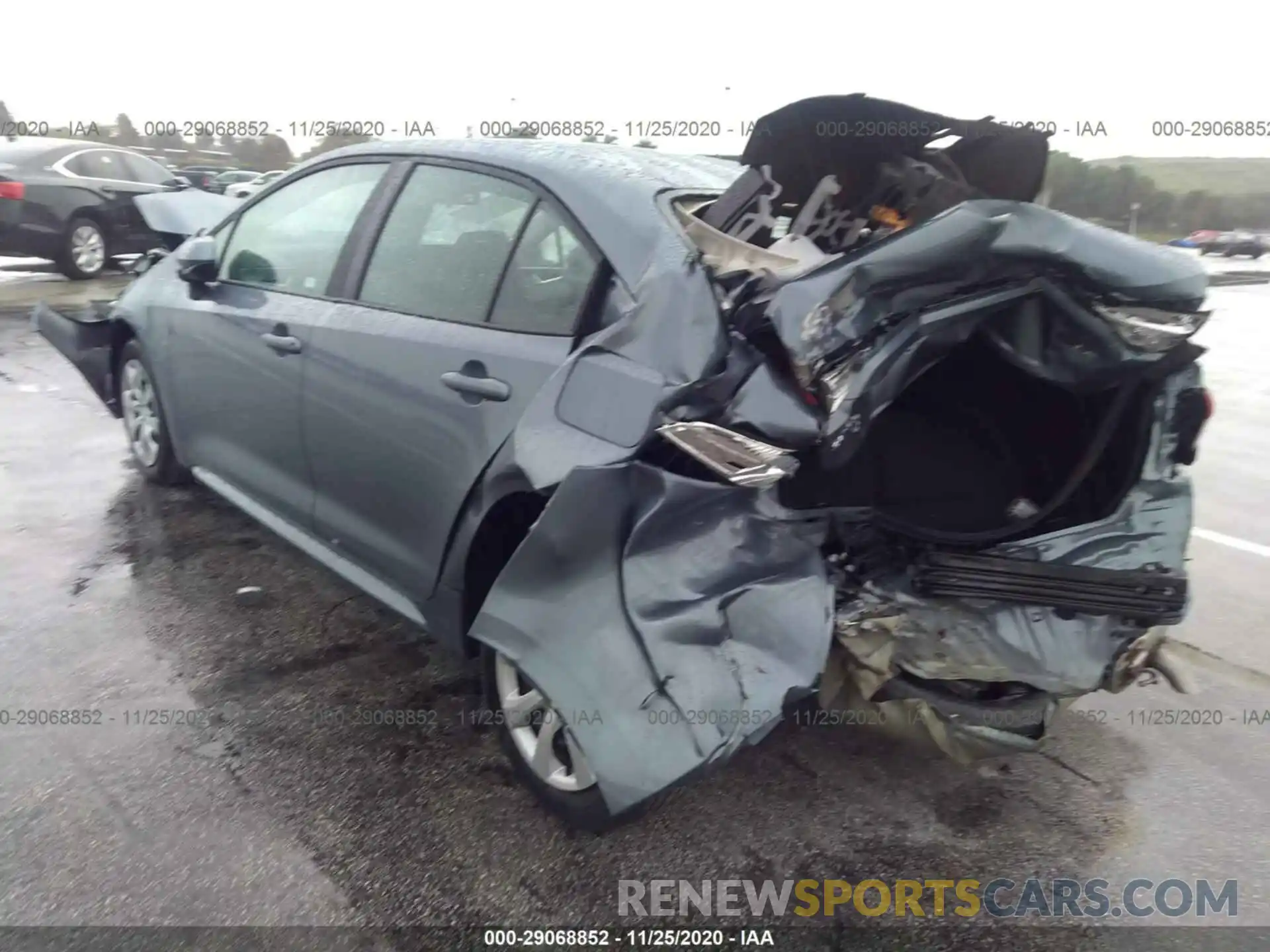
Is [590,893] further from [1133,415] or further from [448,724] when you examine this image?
A: [1133,415]

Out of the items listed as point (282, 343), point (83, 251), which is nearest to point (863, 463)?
point (282, 343)

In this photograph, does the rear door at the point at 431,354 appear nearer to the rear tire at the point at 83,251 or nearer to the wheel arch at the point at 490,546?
the wheel arch at the point at 490,546

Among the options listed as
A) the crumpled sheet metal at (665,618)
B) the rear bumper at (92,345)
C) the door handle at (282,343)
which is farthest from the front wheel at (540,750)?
the rear bumper at (92,345)

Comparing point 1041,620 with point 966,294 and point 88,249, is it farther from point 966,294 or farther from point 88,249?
point 88,249

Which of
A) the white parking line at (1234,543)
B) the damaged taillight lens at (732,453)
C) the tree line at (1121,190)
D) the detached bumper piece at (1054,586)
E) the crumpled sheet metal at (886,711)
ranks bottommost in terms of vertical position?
the tree line at (1121,190)

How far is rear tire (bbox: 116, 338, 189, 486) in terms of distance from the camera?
190 inches

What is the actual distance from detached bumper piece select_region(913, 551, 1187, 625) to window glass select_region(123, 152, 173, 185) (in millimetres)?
13182

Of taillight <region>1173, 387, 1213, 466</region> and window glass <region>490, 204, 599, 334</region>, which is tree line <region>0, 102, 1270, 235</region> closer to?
taillight <region>1173, 387, 1213, 466</region>

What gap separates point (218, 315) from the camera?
402cm

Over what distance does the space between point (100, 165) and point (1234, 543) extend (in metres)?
12.9

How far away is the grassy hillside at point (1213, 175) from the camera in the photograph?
71.2ft

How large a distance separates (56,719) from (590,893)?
183 cm

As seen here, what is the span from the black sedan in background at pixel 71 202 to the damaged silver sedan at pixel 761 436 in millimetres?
10096

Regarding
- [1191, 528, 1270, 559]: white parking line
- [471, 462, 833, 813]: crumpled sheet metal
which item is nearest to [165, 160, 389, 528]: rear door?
[471, 462, 833, 813]: crumpled sheet metal
